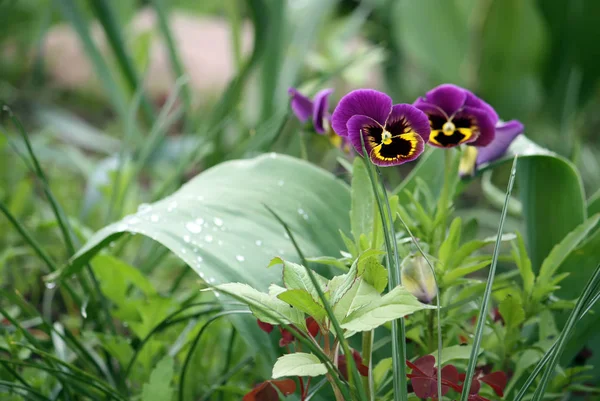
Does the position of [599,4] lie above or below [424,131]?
below

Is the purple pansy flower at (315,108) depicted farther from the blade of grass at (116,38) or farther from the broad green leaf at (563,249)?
the blade of grass at (116,38)

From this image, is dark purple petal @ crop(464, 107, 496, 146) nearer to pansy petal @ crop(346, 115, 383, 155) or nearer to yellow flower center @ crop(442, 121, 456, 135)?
yellow flower center @ crop(442, 121, 456, 135)

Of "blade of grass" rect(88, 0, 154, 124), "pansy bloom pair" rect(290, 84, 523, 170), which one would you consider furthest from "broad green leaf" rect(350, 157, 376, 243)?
"blade of grass" rect(88, 0, 154, 124)

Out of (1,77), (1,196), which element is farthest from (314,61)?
(1,77)

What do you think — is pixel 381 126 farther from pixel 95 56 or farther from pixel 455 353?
pixel 95 56

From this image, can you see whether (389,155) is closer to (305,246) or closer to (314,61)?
(305,246)
